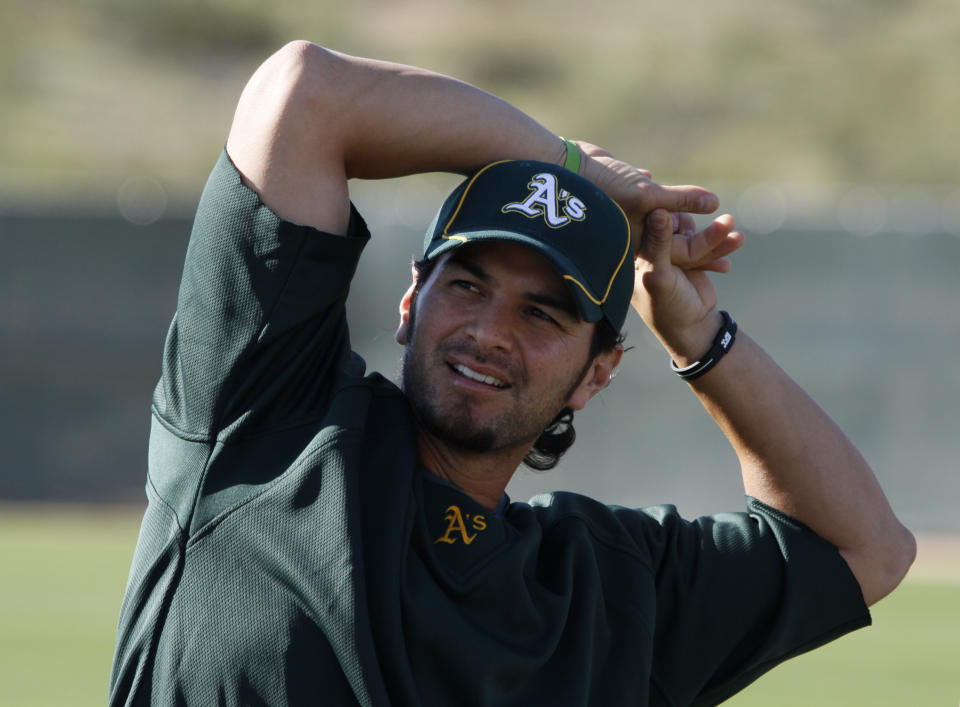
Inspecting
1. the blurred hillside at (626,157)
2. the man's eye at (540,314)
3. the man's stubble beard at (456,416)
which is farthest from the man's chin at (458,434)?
the blurred hillside at (626,157)

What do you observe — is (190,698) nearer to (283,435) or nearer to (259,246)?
(283,435)

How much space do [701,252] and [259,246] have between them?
113 centimetres

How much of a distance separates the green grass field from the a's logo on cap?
142 inches

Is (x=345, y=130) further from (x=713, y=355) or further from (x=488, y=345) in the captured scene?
(x=713, y=355)

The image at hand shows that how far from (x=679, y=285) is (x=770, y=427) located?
39cm

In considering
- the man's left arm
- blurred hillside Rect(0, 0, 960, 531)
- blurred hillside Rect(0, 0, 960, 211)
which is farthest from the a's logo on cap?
blurred hillside Rect(0, 0, 960, 211)

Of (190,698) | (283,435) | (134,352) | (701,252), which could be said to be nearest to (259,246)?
(283,435)

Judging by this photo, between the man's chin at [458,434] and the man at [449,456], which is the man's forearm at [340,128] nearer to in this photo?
the man at [449,456]

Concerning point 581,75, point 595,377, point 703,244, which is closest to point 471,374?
point 595,377

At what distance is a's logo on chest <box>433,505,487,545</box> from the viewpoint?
2449 millimetres

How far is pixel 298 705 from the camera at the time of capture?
7.06 feet

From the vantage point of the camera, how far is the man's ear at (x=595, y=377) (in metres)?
2.81

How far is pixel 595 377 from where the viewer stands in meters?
2.88

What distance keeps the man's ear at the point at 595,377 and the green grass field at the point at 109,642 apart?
329 centimetres
